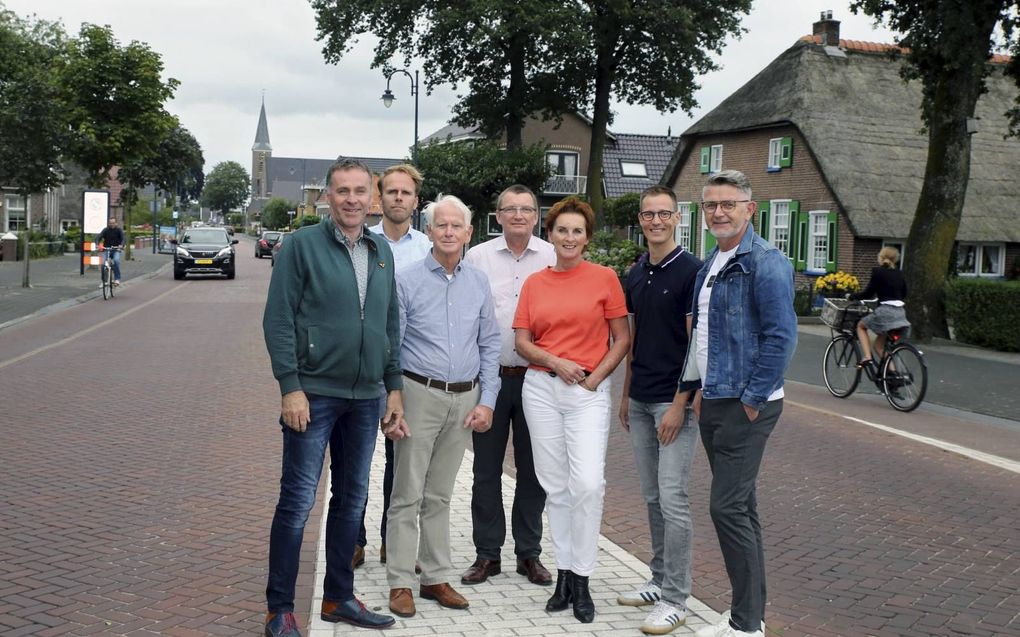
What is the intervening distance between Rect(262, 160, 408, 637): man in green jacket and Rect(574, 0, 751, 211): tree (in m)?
31.5

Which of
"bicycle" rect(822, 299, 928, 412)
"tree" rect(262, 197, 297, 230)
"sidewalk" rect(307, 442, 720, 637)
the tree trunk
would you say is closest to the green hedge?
"bicycle" rect(822, 299, 928, 412)

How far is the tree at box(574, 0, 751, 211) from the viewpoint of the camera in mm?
35281

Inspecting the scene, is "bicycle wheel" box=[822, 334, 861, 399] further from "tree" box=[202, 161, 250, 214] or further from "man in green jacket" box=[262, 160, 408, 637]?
"tree" box=[202, 161, 250, 214]

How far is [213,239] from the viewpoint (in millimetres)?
34750

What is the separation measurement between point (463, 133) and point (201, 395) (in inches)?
2158

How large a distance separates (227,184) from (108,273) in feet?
519

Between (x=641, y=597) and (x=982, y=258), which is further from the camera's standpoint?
(x=982, y=258)

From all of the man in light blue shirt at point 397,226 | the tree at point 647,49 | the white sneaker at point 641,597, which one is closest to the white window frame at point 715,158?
the tree at point 647,49

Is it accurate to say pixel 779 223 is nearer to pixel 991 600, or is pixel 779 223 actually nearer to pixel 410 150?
pixel 410 150

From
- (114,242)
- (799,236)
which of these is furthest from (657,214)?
(799,236)

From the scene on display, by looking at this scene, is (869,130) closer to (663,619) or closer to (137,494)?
(137,494)

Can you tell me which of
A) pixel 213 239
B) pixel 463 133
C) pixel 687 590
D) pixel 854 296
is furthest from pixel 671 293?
pixel 463 133

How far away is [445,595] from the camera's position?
447 cm

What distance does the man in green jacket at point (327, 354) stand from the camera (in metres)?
3.92
